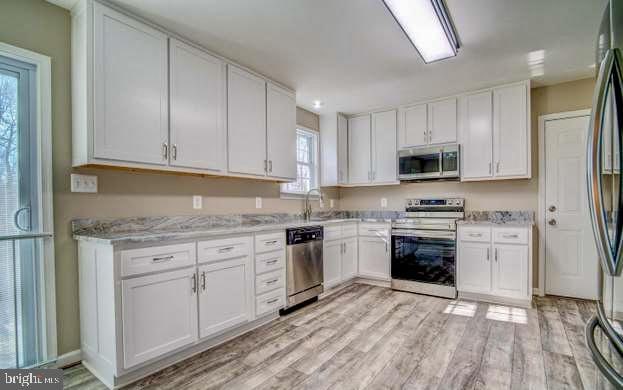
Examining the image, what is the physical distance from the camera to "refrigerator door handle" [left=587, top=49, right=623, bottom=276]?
857 millimetres

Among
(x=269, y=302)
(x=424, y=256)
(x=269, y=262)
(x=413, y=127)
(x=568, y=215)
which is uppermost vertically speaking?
(x=413, y=127)

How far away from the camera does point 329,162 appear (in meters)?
4.56

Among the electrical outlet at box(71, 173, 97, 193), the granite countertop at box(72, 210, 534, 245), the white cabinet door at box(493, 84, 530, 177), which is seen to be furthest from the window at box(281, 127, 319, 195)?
the electrical outlet at box(71, 173, 97, 193)

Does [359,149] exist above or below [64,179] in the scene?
above

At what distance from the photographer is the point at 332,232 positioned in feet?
12.5

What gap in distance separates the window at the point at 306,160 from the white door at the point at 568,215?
9.51ft

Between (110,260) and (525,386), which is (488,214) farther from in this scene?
(110,260)

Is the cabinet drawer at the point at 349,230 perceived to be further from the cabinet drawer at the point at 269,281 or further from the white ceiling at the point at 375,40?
the white ceiling at the point at 375,40

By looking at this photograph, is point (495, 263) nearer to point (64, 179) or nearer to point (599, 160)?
point (599, 160)

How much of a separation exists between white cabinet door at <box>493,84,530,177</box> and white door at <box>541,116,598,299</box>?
458mm

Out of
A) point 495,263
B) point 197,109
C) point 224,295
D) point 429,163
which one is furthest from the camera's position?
point 429,163

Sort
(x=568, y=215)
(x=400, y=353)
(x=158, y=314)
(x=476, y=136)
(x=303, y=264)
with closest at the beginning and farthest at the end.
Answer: (x=158, y=314), (x=400, y=353), (x=303, y=264), (x=568, y=215), (x=476, y=136)

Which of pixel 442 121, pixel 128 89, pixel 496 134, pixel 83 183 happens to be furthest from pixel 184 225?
pixel 496 134

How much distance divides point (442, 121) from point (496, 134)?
0.63 meters
